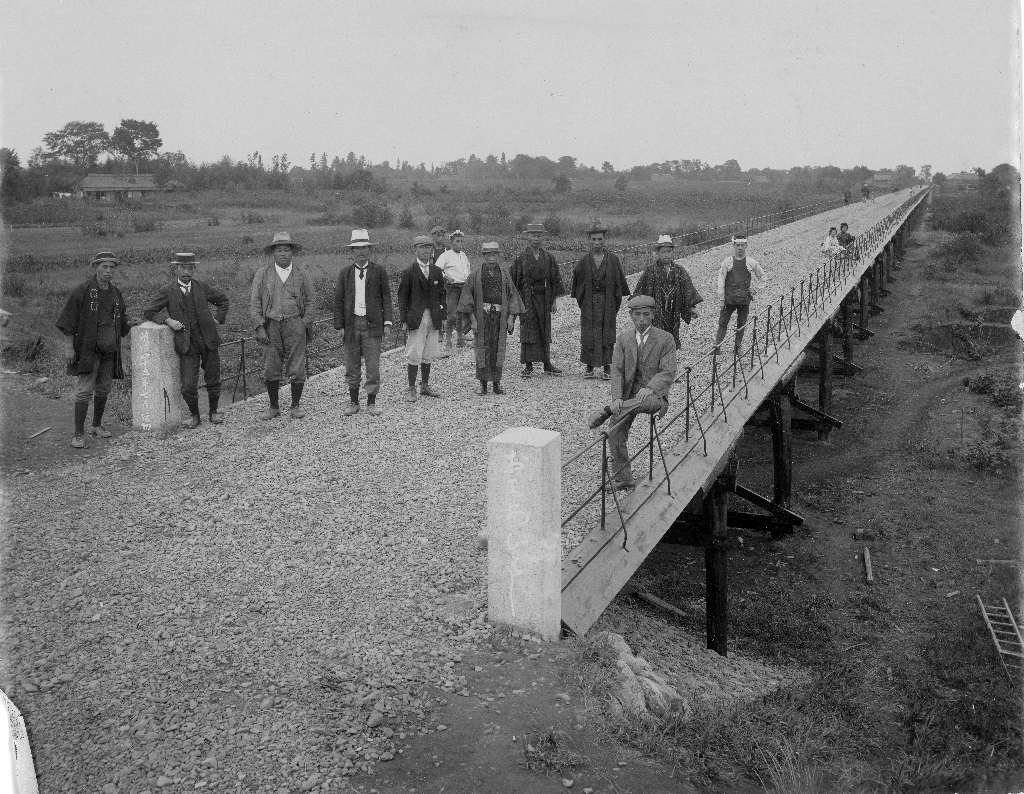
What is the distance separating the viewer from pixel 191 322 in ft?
28.7

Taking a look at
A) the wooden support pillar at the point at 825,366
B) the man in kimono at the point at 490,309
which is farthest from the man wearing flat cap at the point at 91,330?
the wooden support pillar at the point at 825,366

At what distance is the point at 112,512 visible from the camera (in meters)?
6.66

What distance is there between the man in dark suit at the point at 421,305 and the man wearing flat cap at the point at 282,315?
1.00 meters

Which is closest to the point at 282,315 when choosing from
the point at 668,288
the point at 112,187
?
the point at 668,288

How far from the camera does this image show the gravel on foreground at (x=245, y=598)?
159 inches

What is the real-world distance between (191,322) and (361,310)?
150 cm

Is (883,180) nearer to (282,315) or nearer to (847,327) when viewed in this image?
(847,327)

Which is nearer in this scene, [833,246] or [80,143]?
[833,246]

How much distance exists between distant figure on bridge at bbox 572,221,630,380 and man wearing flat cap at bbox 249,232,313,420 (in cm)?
320

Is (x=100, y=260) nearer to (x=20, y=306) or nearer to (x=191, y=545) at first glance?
(x=191, y=545)

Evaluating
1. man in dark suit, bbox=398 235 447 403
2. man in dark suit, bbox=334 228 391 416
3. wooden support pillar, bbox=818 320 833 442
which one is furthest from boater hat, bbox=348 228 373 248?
wooden support pillar, bbox=818 320 833 442

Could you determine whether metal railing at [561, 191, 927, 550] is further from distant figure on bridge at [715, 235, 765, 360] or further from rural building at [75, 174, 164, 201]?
rural building at [75, 174, 164, 201]

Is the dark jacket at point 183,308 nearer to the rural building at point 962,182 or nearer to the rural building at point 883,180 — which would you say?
the rural building at point 962,182

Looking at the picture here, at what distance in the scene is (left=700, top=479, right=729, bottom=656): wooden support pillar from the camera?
8.57 meters
